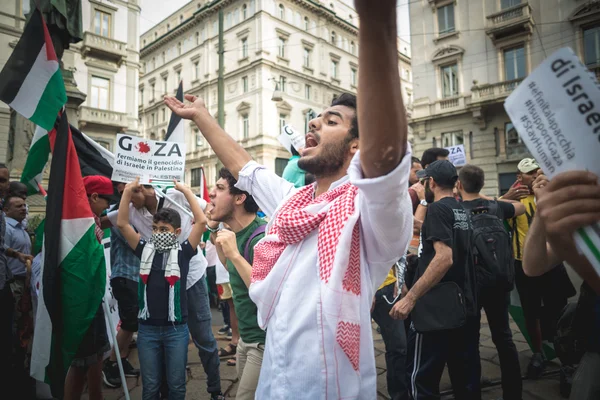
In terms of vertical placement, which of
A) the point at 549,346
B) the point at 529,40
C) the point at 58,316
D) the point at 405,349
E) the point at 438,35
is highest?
the point at 438,35

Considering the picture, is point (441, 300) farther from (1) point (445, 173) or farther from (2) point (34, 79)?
(2) point (34, 79)

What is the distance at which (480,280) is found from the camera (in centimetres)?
299

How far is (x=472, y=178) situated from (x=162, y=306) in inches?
112

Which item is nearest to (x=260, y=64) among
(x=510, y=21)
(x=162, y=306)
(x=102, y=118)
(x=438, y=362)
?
(x=102, y=118)

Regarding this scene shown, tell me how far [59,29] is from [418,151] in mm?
17981

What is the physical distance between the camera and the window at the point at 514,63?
16453mm

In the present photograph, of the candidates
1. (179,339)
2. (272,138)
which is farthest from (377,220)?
(272,138)

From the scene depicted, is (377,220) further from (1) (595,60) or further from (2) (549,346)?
(1) (595,60)

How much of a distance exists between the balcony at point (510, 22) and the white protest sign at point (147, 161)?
17.9m

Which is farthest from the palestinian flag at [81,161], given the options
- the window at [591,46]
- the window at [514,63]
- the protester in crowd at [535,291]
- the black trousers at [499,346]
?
the window at [514,63]

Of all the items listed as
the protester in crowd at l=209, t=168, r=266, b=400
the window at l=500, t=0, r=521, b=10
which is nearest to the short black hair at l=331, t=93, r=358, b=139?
the protester in crowd at l=209, t=168, r=266, b=400

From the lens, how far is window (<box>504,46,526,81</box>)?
648 inches

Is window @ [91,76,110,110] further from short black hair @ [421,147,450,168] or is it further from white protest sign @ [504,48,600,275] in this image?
white protest sign @ [504,48,600,275]

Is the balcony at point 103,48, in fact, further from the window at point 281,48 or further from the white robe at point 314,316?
the white robe at point 314,316
